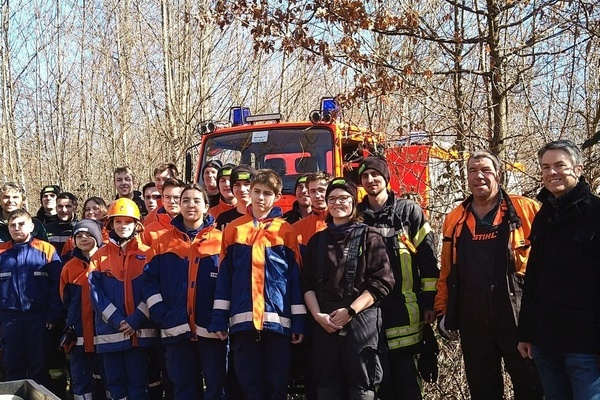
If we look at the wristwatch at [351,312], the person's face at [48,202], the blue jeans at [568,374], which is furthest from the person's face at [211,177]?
the blue jeans at [568,374]

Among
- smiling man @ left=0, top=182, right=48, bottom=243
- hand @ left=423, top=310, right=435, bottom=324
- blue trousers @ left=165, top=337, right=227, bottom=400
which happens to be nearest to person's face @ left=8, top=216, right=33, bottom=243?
smiling man @ left=0, top=182, right=48, bottom=243

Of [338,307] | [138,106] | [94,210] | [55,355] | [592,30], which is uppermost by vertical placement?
[138,106]

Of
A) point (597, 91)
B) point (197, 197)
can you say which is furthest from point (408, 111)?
point (197, 197)

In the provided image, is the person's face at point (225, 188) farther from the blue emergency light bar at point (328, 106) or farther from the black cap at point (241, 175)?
the blue emergency light bar at point (328, 106)

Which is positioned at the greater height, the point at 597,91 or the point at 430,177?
the point at 597,91

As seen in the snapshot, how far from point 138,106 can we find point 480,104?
408 inches

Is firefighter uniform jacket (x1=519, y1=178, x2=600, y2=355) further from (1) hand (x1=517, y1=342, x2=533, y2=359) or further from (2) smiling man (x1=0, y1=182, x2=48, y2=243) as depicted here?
(2) smiling man (x1=0, y1=182, x2=48, y2=243)

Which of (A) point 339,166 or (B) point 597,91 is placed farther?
(A) point 339,166

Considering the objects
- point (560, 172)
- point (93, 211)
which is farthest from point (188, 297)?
point (560, 172)

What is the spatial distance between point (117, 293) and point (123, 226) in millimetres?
551

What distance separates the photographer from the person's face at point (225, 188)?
5.95m

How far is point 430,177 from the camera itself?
6.18m

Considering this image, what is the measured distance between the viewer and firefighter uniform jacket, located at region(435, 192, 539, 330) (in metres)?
4.06

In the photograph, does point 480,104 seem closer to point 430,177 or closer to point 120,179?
point 430,177
